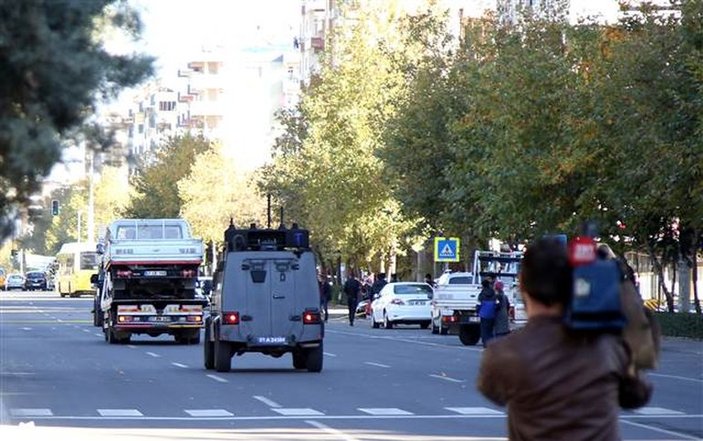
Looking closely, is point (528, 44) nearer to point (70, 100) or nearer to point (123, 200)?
point (70, 100)

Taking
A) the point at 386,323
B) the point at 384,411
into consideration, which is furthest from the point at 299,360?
the point at 386,323

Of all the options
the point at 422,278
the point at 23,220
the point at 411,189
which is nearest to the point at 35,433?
the point at 23,220

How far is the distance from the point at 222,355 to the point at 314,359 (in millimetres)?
1553

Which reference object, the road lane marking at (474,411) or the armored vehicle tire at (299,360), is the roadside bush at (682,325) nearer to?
the armored vehicle tire at (299,360)

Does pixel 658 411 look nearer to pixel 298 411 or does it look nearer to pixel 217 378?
pixel 298 411

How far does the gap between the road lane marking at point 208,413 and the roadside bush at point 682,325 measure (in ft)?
84.5

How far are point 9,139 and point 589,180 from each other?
3754 cm

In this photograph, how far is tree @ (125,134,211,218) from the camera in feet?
444

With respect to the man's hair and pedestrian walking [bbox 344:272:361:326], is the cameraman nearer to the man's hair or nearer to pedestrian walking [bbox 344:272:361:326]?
the man's hair

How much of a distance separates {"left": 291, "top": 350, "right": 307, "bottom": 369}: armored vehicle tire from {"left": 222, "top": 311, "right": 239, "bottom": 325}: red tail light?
1.30 m

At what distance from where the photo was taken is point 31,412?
77.3 feet

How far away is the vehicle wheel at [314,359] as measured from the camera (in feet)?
107

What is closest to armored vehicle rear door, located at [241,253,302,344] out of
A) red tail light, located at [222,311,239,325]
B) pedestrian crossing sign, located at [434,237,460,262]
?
red tail light, located at [222,311,239,325]

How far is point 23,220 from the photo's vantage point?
487 inches
